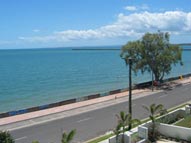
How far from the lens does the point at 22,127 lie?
101 ft

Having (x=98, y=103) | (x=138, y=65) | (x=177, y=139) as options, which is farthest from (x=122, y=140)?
(x=138, y=65)

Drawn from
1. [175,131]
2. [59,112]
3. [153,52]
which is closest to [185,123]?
[175,131]

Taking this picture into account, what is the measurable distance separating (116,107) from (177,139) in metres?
17.2

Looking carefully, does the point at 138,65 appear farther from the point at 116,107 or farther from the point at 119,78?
the point at 119,78

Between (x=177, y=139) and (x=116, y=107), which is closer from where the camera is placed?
(x=177, y=139)

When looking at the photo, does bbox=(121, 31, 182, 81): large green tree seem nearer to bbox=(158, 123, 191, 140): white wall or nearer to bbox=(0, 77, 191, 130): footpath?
bbox=(0, 77, 191, 130): footpath

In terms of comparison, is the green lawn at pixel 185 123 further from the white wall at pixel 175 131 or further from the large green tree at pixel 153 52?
the large green tree at pixel 153 52

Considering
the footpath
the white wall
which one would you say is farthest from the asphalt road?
the white wall

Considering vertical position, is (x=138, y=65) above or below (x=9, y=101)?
above

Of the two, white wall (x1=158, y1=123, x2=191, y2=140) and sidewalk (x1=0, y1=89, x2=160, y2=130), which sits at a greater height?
white wall (x1=158, y1=123, x2=191, y2=140)

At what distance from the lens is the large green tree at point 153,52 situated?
190ft

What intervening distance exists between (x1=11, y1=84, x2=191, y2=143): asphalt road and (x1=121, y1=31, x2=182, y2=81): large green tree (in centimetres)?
1738

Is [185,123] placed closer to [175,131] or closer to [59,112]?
[175,131]

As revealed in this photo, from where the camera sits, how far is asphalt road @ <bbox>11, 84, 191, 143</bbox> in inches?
1044
